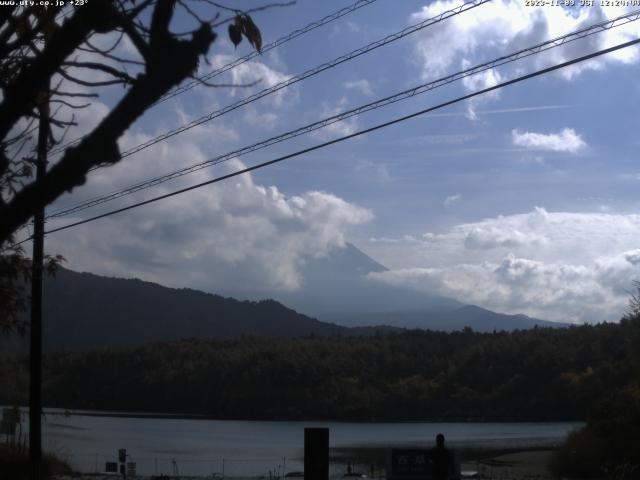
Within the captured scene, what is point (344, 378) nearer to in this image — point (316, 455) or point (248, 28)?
point (316, 455)

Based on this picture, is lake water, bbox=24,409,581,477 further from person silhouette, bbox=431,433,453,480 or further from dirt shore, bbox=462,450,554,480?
person silhouette, bbox=431,433,453,480

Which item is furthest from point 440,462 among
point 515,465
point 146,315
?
point 146,315

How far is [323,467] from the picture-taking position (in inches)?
435

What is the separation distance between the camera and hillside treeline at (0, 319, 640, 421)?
93.2 meters

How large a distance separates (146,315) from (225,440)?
120 meters

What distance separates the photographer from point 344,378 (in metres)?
108

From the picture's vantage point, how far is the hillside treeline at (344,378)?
93.2m

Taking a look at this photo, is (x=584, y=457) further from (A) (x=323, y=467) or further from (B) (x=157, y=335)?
(B) (x=157, y=335)

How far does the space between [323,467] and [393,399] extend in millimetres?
93317

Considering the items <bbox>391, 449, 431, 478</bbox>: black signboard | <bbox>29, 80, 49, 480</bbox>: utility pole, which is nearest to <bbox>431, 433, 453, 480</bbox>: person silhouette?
<bbox>391, 449, 431, 478</bbox>: black signboard

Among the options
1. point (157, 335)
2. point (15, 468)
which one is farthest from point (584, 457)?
point (157, 335)

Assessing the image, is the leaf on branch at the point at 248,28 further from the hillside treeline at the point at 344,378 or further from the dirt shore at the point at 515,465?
the hillside treeline at the point at 344,378

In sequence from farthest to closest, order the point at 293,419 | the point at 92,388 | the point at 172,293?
the point at 172,293 < the point at 92,388 < the point at 293,419

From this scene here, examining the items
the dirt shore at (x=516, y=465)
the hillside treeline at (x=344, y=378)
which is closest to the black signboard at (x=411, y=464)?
the dirt shore at (x=516, y=465)
